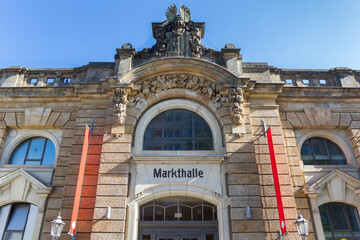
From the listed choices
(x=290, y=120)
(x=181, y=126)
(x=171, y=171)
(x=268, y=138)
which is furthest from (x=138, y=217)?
(x=290, y=120)

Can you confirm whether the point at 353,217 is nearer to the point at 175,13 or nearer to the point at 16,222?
the point at 175,13

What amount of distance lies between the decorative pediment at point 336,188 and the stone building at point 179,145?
0.04 m

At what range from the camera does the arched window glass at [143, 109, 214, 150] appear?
443 inches

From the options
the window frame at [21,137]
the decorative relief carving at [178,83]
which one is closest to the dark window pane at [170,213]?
the decorative relief carving at [178,83]

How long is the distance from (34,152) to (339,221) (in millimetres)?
13259

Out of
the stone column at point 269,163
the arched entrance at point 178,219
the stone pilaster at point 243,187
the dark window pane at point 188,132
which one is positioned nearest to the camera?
the stone pilaster at point 243,187

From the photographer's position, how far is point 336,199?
10.4 meters

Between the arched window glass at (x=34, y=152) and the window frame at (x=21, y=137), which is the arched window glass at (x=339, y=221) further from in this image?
the arched window glass at (x=34, y=152)

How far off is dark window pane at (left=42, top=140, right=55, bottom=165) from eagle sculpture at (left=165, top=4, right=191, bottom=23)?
878cm

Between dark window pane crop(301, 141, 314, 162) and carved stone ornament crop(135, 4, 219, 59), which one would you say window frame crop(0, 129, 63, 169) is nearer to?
carved stone ornament crop(135, 4, 219, 59)

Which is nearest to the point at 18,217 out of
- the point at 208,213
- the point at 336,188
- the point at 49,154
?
the point at 49,154

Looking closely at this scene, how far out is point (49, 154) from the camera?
11.6 metres

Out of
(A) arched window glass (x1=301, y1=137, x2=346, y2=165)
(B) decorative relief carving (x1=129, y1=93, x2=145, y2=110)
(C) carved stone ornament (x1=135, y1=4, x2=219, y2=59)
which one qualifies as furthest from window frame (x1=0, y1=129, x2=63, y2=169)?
(A) arched window glass (x1=301, y1=137, x2=346, y2=165)

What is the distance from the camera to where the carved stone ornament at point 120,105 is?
1105 cm
